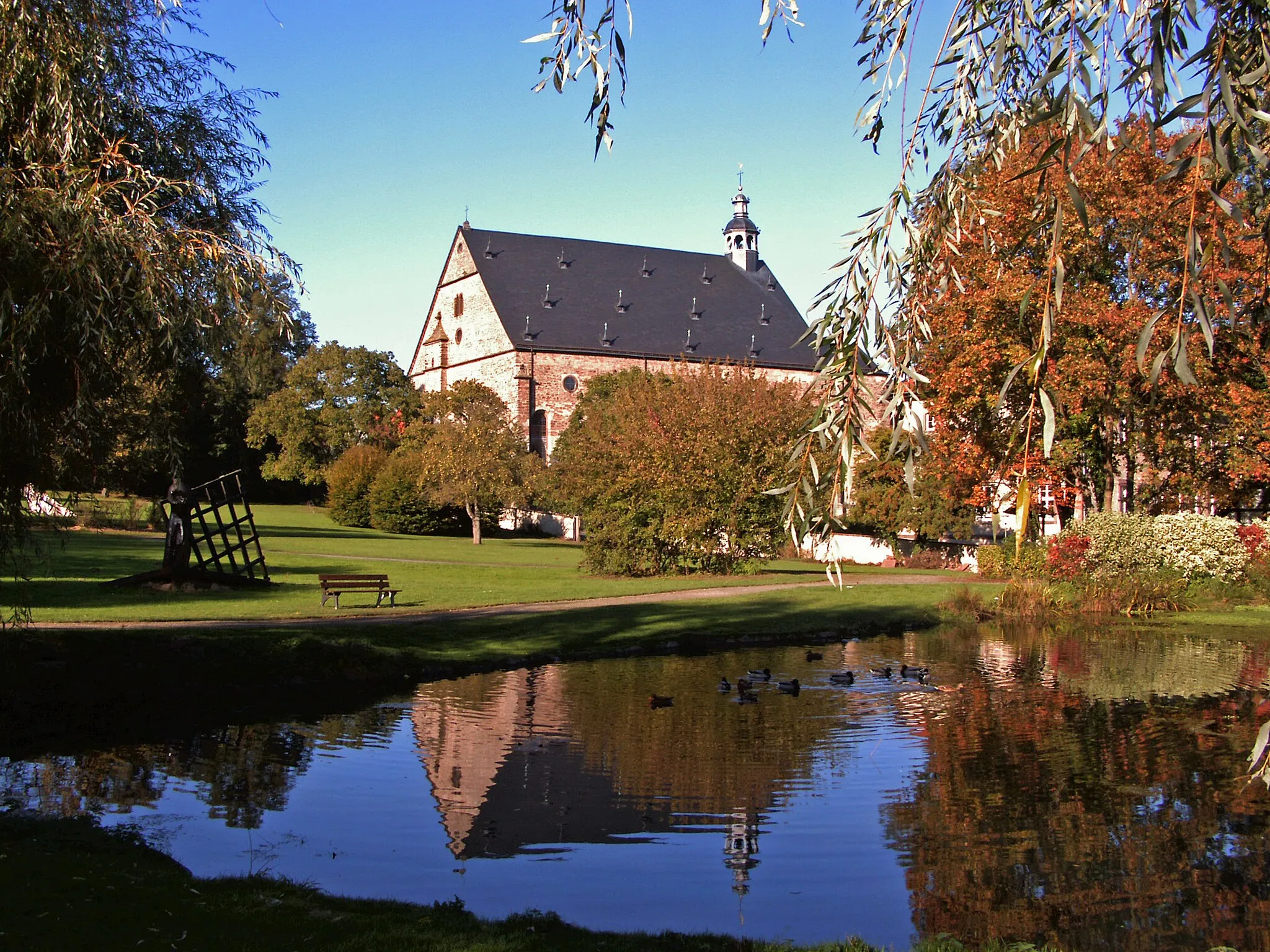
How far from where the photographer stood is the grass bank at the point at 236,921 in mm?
5137

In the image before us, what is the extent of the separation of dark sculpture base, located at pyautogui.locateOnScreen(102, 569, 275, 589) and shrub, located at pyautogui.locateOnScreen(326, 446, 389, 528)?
2647 cm

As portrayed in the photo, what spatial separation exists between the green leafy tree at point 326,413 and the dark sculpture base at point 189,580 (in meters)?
33.1

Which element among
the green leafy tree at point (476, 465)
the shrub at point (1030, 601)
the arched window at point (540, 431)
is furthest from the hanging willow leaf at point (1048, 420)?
the arched window at point (540, 431)

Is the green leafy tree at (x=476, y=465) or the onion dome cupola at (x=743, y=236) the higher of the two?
the onion dome cupola at (x=743, y=236)

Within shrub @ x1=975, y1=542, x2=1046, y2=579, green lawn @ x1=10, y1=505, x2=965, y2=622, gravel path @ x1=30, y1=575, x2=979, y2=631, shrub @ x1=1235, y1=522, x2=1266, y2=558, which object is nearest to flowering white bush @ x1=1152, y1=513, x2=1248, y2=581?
shrub @ x1=1235, y1=522, x2=1266, y2=558

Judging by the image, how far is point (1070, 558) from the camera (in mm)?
23578

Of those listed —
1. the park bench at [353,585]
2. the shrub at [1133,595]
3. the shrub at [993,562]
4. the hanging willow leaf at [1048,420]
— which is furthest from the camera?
the shrub at [993,562]

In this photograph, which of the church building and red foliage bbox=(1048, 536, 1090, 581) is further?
the church building

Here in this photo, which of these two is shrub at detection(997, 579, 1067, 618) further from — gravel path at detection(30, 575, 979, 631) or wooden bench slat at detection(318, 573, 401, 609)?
wooden bench slat at detection(318, 573, 401, 609)

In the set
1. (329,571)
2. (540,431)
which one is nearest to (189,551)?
(329,571)

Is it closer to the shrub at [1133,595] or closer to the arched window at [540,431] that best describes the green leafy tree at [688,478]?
the shrub at [1133,595]

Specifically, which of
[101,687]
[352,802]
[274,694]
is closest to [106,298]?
[352,802]

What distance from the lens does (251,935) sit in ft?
17.3

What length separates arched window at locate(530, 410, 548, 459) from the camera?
5941 cm
